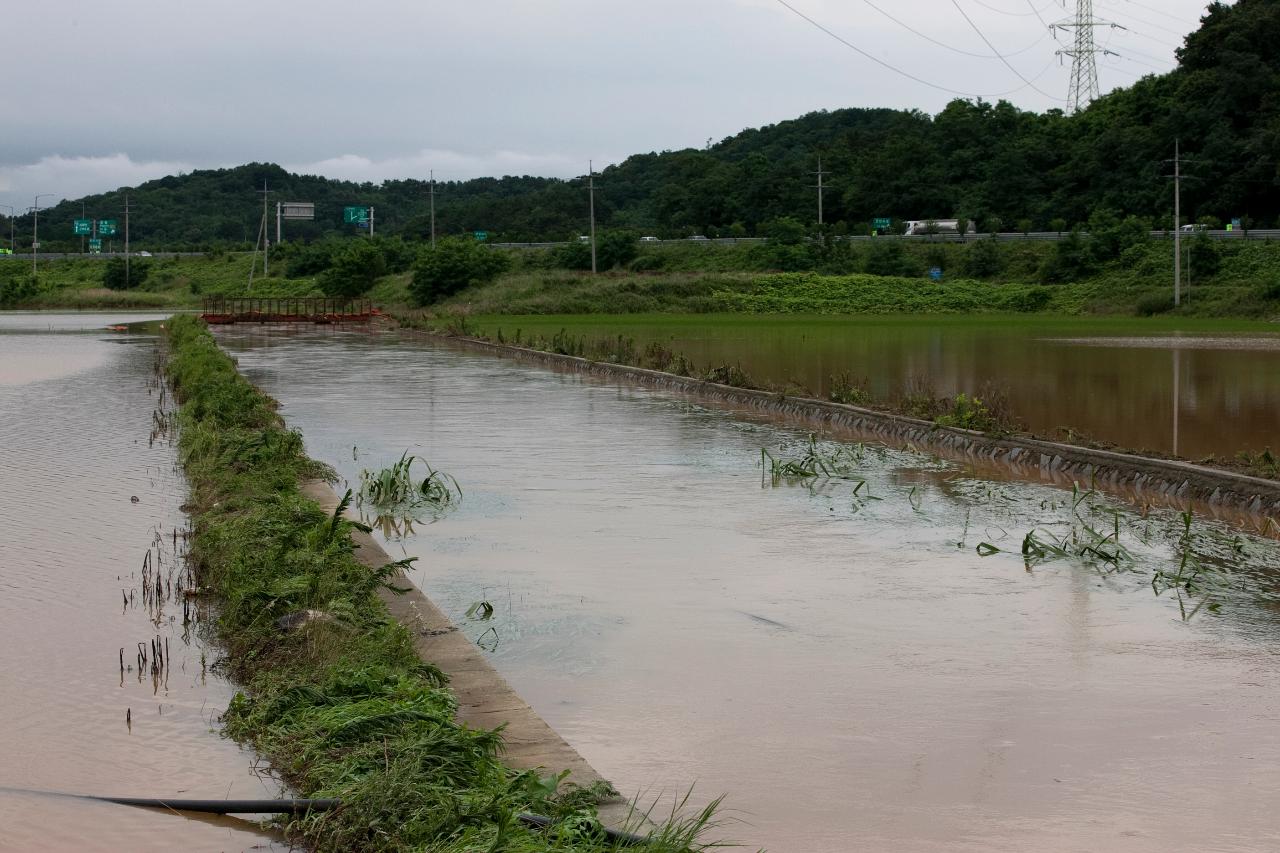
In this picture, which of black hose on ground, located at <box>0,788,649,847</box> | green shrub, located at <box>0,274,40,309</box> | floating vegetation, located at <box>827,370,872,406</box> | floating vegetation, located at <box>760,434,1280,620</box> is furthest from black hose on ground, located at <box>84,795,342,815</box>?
green shrub, located at <box>0,274,40,309</box>

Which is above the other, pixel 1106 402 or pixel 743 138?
pixel 743 138

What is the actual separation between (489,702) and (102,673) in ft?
6.97

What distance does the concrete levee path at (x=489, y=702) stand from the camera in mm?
4824

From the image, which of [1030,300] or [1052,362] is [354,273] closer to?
[1030,300]

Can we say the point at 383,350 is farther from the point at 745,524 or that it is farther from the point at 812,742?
the point at 812,742

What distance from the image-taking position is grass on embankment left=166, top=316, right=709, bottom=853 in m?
4.20

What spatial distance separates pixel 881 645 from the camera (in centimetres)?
715

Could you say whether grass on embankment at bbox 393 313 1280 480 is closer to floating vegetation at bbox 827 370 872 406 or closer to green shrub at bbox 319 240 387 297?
floating vegetation at bbox 827 370 872 406

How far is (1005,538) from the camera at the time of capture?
33.0 ft

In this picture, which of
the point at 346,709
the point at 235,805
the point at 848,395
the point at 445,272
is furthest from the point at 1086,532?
the point at 445,272

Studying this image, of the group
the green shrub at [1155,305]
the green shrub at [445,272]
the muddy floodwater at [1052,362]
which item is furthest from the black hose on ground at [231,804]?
the green shrub at [445,272]

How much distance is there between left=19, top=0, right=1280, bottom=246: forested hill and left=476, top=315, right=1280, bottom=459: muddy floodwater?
19713mm

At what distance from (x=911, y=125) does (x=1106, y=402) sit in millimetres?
79044

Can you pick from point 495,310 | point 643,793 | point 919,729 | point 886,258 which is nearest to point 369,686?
point 643,793
